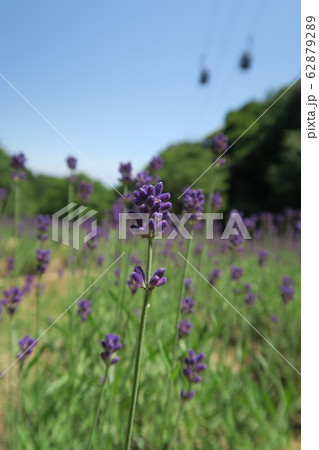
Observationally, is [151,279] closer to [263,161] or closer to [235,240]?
[235,240]

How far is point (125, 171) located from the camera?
4.38 ft

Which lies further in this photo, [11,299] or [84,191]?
[84,191]

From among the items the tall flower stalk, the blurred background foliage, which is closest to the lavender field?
the tall flower stalk

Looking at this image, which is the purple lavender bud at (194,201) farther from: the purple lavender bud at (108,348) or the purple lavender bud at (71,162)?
the purple lavender bud at (71,162)

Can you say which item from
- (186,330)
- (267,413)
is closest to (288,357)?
(267,413)

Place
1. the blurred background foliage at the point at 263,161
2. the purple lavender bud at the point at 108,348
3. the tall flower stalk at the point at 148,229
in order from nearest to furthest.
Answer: the tall flower stalk at the point at 148,229 < the purple lavender bud at the point at 108,348 < the blurred background foliage at the point at 263,161

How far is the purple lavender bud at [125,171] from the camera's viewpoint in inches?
52.4

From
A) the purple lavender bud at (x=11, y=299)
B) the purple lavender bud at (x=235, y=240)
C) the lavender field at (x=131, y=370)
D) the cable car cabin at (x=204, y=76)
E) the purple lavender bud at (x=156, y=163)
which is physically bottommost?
the lavender field at (x=131, y=370)

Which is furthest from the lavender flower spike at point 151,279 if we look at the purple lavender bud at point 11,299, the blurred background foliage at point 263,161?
the blurred background foliage at point 263,161

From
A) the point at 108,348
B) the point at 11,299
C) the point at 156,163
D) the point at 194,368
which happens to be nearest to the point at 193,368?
the point at 194,368

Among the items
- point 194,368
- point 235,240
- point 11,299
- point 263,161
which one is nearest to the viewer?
point 194,368

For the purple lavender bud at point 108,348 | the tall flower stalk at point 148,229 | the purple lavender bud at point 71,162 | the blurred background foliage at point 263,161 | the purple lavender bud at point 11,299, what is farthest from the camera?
the blurred background foliage at point 263,161

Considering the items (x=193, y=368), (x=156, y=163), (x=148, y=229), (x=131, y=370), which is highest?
(x=156, y=163)
